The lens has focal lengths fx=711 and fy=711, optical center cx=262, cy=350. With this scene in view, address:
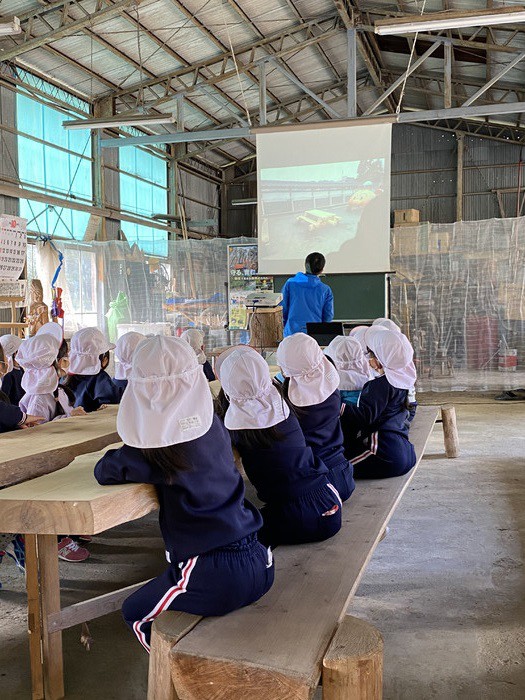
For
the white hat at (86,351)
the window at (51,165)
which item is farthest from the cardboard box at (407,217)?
the white hat at (86,351)

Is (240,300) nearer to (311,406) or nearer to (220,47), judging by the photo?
(220,47)

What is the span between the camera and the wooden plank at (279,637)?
1.54 meters

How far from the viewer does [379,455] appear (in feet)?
11.7

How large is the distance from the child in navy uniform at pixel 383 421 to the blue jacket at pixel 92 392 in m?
1.41

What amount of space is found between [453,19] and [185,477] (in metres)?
A: 6.27

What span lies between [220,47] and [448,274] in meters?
5.59

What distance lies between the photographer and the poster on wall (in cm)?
1096

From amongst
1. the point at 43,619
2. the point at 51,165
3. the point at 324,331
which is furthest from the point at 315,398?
the point at 51,165

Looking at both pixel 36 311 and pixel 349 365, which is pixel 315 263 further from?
pixel 36 311

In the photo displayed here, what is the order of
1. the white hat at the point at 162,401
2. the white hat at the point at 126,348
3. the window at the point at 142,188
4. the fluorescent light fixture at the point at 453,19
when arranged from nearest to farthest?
the white hat at the point at 162,401 < the white hat at the point at 126,348 < the fluorescent light fixture at the point at 453,19 < the window at the point at 142,188

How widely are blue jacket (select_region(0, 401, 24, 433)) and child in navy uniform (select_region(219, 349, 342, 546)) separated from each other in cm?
113

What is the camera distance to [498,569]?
3.27m

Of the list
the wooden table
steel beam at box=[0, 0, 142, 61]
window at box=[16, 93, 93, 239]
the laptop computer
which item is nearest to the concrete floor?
the wooden table

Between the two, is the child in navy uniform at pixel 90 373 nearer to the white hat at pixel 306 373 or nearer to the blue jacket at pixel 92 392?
Result: the blue jacket at pixel 92 392
